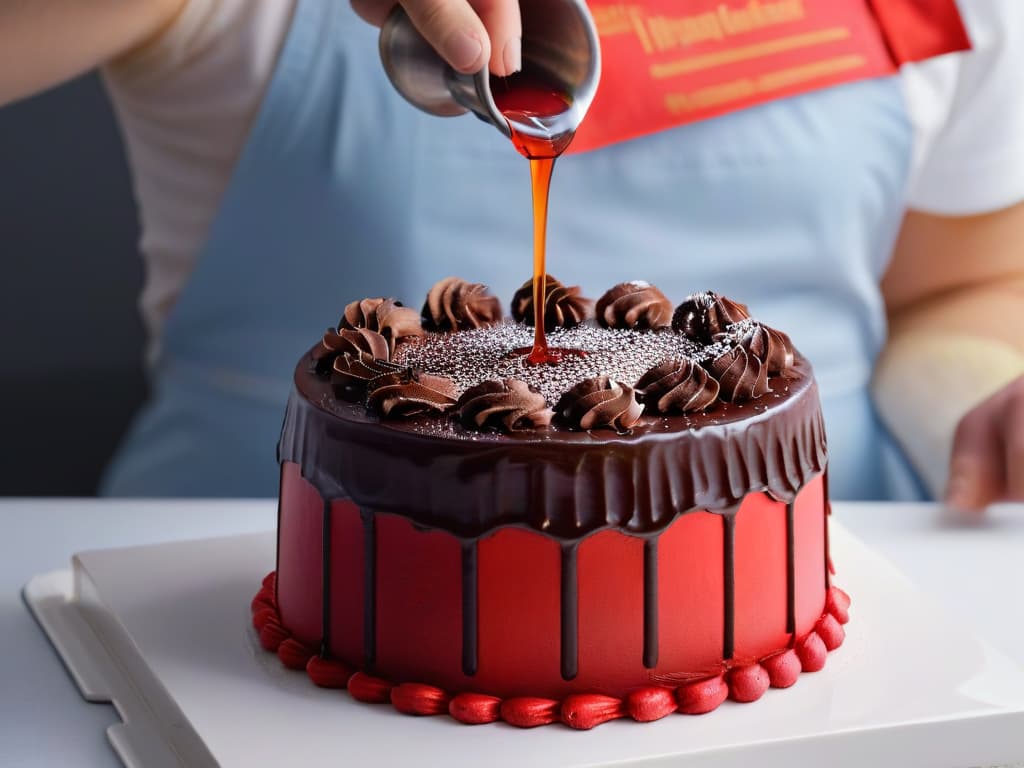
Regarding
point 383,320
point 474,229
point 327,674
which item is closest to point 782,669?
point 327,674

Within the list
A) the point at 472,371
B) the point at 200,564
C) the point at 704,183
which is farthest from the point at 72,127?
the point at 472,371

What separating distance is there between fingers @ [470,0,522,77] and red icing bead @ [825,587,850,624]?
0.57 metres

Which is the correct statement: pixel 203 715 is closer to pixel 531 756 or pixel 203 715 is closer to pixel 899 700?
pixel 531 756

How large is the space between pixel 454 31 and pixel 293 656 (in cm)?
54

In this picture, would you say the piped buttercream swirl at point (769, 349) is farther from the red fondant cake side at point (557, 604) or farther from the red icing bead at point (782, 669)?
the red icing bead at point (782, 669)

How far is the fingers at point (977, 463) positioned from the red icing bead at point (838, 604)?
34 cm

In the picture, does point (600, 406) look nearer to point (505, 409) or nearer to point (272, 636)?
point (505, 409)

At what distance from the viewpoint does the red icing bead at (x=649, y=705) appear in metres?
1.11

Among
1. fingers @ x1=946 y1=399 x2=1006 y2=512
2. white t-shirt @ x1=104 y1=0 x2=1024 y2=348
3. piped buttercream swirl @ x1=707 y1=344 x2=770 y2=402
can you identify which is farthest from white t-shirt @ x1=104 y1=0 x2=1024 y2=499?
piped buttercream swirl @ x1=707 y1=344 x2=770 y2=402

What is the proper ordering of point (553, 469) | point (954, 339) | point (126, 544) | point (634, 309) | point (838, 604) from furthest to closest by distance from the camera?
point (954, 339), point (126, 544), point (634, 309), point (838, 604), point (553, 469)

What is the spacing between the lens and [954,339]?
2006 mm

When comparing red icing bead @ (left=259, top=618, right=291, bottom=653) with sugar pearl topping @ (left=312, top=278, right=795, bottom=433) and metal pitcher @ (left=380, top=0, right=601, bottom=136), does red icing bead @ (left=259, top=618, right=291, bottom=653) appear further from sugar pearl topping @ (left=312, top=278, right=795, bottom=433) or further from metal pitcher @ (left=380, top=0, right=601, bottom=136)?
→ metal pitcher @ (left=380, top=0, right=601, bottom=136)

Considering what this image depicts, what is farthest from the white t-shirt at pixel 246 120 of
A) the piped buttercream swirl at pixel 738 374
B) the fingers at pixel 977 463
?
the piped buttercream swirl at pixel 738 374

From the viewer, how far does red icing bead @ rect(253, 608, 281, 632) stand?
4.18 ft
